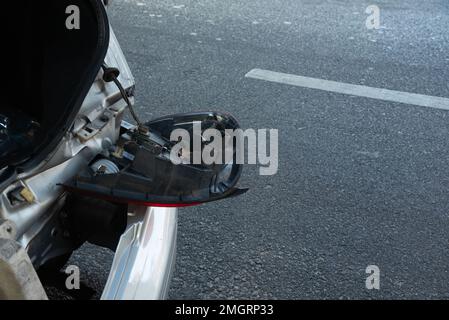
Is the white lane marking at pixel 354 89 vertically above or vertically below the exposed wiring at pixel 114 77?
above

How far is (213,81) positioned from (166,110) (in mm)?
676

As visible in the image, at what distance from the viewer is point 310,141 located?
13.6 feet

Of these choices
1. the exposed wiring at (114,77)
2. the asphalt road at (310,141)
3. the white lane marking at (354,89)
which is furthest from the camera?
the white lane marking at (354,89)

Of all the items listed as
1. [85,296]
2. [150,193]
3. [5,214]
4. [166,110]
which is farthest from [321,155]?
[5,214]

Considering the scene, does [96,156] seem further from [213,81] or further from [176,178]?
[213,81]

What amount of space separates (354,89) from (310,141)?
1070 millimetres

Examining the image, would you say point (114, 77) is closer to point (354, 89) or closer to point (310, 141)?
point (310, 141)

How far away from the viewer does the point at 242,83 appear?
5008 millimetres

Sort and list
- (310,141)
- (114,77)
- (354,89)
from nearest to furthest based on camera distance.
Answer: (114,77) → (310,141) → (354,89)

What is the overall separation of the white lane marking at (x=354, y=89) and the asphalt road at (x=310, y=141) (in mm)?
91

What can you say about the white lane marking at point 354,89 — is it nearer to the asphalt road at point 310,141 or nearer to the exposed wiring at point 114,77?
the asphalt road at point 310,141

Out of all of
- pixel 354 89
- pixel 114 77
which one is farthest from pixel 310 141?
pixel 114 77

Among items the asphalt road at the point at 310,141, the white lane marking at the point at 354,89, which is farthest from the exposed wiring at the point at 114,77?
the white lane marking at the point at 354,89

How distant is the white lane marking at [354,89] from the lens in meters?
4.88
